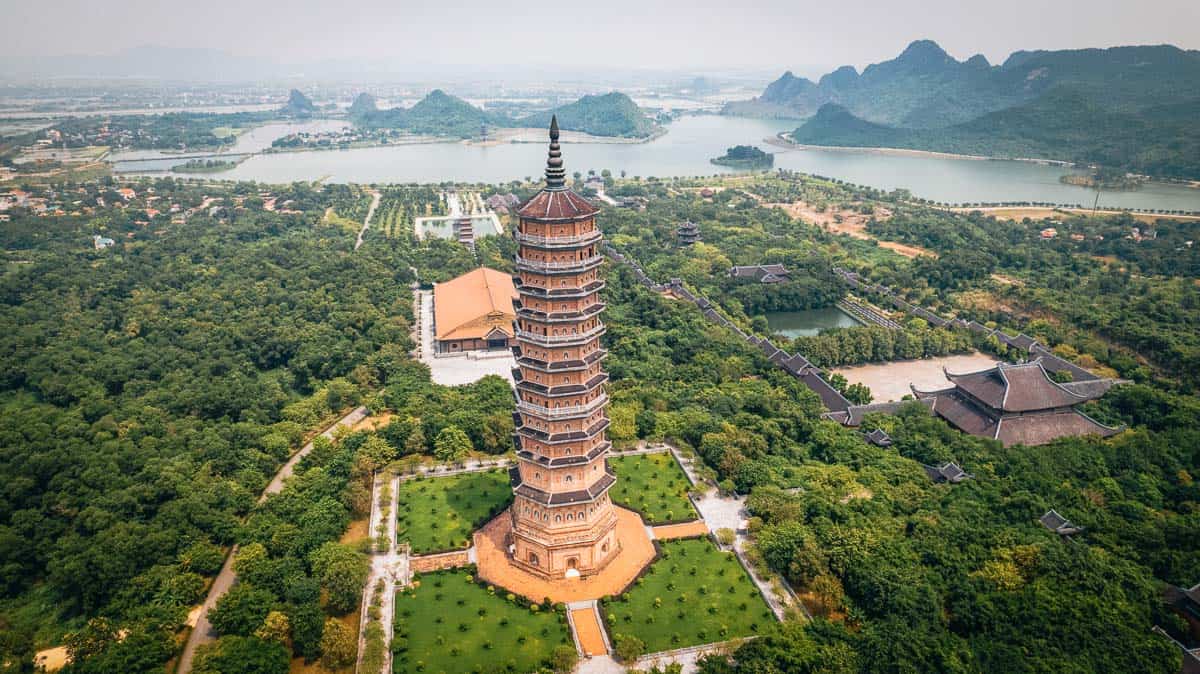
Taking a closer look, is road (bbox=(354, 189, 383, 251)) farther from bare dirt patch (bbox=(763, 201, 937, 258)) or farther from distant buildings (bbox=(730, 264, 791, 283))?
bare dirt patch (bbox=(763, 201, 937, 258))

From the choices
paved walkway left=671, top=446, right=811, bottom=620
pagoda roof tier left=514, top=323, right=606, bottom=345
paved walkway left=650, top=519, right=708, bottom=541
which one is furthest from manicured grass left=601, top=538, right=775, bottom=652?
pagoda roof tier left=514, top=323, right=606, bottom=345

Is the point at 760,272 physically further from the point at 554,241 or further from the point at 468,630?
the point at 468,630

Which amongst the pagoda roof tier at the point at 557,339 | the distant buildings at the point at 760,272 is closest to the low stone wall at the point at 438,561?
the pagoda roof tier at the point at 557,339

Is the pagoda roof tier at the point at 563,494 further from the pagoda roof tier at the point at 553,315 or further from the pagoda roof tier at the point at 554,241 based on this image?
the pagoda roof tier at the point at 554,241

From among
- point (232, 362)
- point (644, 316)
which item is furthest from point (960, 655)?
point (232, 362)

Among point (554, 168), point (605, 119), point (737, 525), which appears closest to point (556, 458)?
point (737, 525)

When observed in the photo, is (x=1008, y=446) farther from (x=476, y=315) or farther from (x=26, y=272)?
(x=26, y=272)
